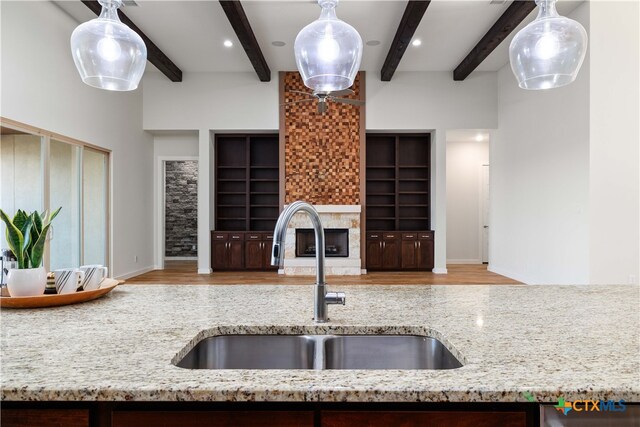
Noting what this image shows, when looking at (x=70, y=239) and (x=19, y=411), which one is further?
(x=70, y=239)

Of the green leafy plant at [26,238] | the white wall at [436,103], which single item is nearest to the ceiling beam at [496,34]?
the white wall at [436,103]

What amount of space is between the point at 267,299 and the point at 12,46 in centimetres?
466

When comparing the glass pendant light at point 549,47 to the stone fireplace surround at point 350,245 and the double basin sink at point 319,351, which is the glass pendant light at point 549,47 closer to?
the double basin sink at point 319,351

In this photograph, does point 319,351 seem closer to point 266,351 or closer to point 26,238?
point 266,351

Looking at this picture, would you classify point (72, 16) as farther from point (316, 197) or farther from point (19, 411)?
point (19, 411)

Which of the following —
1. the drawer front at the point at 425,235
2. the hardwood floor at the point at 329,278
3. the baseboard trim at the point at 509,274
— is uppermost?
the drawer front at the point at 425,235

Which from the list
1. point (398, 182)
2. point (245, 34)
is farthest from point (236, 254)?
point (245, 34)

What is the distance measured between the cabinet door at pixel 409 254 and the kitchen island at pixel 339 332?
5.94 meters

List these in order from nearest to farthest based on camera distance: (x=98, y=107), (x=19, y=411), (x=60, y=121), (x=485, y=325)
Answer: (x=19, y=411), (x=485, y=325), (x=60, y=121), (x=98, y=107)

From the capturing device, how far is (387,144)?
813 cm

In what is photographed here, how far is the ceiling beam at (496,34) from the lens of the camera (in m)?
4.75

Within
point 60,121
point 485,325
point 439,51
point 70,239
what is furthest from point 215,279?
point 485,325

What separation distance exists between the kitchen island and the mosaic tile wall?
5817 mm

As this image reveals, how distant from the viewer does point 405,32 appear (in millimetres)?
5324
